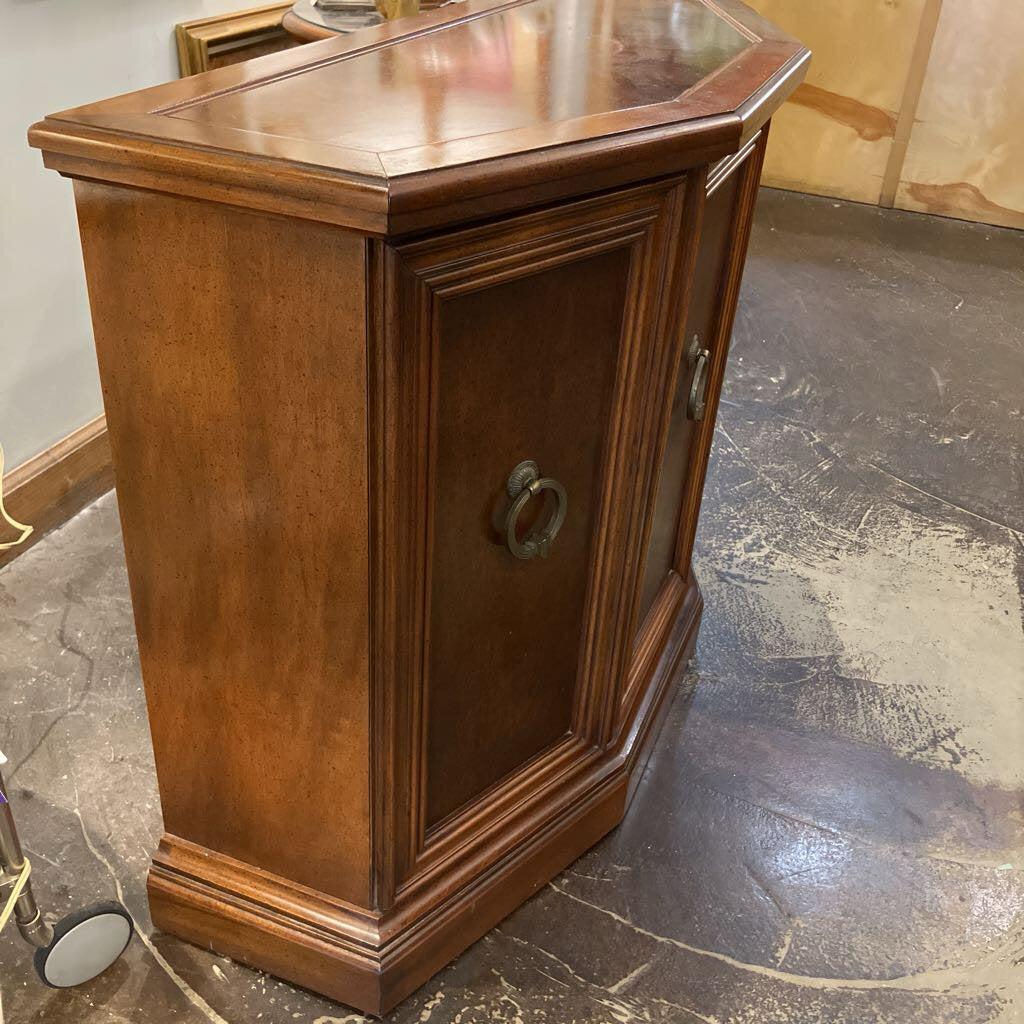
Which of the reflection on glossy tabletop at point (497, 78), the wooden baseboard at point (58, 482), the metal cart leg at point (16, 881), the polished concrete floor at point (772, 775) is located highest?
the reflection on glossy tabletop at point (497, 78)

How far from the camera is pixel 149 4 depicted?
224 centimetres

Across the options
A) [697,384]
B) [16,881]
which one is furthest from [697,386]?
[16,881]

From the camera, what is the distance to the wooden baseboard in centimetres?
219

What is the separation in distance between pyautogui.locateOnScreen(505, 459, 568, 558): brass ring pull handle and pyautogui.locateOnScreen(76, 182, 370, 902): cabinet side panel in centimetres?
20

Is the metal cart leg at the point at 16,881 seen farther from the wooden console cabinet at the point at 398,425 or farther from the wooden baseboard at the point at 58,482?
the wooden baseboard at the point at 58,482

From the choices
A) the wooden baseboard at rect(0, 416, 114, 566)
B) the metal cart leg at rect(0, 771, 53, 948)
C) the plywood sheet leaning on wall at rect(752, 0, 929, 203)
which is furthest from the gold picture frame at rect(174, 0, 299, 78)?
the plywood sheet leaning on wall at rect(752, 0, 929, 203)

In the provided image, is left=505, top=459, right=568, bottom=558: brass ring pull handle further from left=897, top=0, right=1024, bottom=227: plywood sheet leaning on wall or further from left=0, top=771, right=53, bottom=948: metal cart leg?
left=897, top=0, right=1024, bottom=227: plywood sheet leaning on wall

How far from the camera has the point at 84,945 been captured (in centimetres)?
138

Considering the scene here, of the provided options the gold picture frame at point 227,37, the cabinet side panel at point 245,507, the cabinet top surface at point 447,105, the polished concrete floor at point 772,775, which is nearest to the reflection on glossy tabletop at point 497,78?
the cabinet top surface at point 447,105

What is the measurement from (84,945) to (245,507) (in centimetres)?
65

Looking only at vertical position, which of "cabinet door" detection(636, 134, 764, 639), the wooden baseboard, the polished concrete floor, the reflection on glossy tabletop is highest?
the reflection on glossy tabletop

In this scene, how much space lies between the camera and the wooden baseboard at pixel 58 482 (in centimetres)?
219

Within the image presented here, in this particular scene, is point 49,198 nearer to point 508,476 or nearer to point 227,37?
point 227,37

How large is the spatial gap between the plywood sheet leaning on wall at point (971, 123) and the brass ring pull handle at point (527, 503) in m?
3.65
